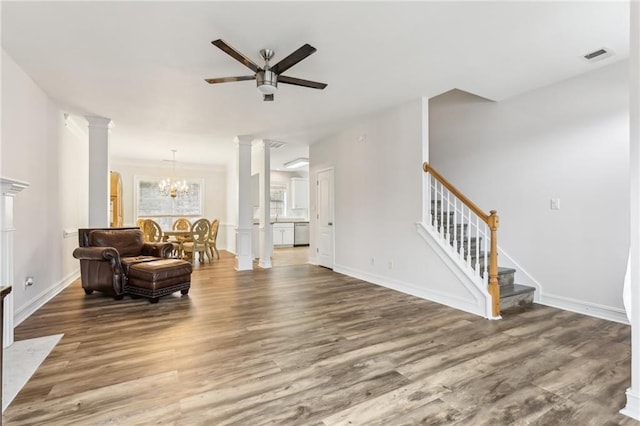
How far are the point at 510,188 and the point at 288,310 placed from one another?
3.31m

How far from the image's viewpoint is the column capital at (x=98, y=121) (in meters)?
4.74

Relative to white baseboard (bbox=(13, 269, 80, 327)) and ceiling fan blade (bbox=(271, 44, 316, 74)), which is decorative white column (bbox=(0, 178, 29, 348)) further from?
ceiling fan blade (bbox=(271, 44, 316, 74))

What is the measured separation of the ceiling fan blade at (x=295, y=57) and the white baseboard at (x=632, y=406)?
2965 mm

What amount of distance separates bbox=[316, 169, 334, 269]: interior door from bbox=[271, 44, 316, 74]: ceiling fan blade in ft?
11.4

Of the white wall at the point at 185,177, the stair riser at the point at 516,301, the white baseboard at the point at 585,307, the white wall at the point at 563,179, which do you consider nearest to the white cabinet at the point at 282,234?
the white wall at the point at 185,177

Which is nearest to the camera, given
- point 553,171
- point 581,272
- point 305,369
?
point 305,369

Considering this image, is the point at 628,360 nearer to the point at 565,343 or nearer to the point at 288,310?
the point at 565,343

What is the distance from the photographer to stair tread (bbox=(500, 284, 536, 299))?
3.61 meters

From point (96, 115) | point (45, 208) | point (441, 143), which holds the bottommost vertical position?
point (45, 208)

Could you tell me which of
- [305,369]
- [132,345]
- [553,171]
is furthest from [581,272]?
[132,345]

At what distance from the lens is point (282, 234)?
10516 mm

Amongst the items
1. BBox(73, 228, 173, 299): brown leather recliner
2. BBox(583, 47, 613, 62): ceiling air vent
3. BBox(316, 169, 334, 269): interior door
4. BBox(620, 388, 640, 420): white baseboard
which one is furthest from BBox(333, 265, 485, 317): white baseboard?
BBox(73, 228, 173, 299): brown leather recliner

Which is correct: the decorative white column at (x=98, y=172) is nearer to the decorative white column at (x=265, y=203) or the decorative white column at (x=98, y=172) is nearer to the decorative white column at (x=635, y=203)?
the decorative white column at (x=265, y=203)

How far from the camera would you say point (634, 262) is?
5.81ft
